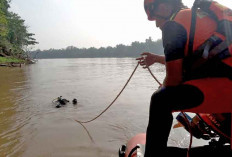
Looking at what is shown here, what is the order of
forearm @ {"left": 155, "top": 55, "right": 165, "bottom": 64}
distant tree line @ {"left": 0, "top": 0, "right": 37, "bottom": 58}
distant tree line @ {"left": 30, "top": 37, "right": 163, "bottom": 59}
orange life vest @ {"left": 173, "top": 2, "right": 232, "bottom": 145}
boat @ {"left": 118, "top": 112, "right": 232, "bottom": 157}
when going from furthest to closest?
distant tree line @ {"left": 30, "top": 37, "right": 163, "bottom": 59}, distant tree line @ {"left": 0, "top": 0, "right": 37, "bottom": 58}, forearm @ {"left": 155, "top": 55, "right": 165, "bottom": 64}, boat @ {"left": 118, "top": 112, "right": 232, "bottom": 157}, orange life vest @ {"left": 173, "top": 2, "right": 232, "bottom": 145}

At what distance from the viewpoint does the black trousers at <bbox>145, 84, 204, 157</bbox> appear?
219 cm

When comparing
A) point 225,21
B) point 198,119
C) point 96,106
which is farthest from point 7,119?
point 225,21

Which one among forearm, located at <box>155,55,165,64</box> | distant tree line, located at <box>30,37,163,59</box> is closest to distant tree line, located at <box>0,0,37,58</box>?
distant tree line, located at <box>30,37,163,59</box>

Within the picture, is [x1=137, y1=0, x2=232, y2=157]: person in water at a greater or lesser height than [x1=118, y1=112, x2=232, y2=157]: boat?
greater

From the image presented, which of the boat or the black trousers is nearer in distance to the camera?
the black trousers

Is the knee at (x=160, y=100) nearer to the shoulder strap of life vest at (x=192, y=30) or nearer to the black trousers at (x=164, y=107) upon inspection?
the black trousers at (x=164, y=107)

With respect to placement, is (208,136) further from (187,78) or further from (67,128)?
(67,128)

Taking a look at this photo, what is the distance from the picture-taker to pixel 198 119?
3221 millimetres

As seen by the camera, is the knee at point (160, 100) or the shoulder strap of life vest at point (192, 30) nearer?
the shoulder strap of life vest at point (192, 30)

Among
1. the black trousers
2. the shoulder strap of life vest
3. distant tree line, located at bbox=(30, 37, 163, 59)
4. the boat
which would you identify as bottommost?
the boat

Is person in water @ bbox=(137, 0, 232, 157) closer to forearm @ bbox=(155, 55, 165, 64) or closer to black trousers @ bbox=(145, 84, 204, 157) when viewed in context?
black trousers @ bbox=(145, 84, 204, 157)

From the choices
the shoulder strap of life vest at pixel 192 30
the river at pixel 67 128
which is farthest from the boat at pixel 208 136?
the river at pixel 67 128

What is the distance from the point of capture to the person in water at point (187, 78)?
6.83 ft

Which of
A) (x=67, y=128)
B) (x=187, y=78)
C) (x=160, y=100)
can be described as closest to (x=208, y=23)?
(x=187, y=78)
